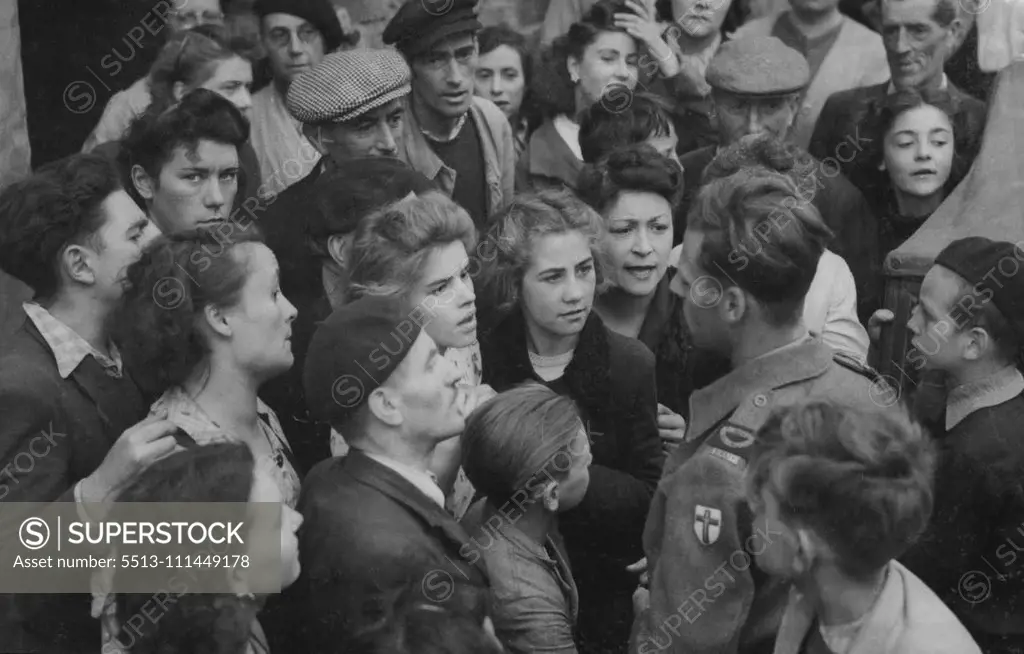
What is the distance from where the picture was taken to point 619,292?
14.3ft

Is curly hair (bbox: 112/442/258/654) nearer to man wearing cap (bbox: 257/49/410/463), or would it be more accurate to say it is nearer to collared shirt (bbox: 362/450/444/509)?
collared shirt (bbox: 362/450/444/509)

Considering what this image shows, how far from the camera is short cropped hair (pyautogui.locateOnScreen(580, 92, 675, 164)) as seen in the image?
4703mm

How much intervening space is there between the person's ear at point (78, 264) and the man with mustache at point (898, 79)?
261 centimetres

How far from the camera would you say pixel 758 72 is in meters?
4.94

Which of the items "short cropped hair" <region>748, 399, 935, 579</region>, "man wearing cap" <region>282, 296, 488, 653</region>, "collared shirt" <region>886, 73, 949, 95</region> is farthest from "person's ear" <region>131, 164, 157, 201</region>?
"collared shirt" <region>886, 73, 949, 95</region>

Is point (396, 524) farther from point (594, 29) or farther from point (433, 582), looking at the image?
point (594, 29)

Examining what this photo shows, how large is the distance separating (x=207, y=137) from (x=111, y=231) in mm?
787

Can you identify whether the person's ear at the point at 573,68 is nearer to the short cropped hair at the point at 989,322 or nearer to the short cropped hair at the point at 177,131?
the short cropped hair at the point at 177,131

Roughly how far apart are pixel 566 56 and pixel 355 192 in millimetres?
2026

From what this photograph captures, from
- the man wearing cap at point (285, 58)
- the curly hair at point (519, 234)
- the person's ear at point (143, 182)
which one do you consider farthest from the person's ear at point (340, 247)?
the man wearing cap at point (285, 58)

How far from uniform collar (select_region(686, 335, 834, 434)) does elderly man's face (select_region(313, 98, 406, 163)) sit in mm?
1887

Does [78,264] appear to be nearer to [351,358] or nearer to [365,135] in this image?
[351,358]

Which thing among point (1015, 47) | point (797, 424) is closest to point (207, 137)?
point (797, 424)

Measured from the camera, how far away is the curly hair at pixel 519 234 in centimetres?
392
